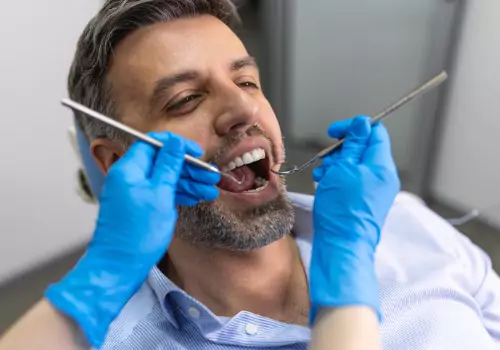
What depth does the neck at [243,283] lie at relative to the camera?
3.29 feet

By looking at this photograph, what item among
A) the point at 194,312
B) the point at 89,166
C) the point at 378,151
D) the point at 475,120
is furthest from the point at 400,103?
the point at 475,120

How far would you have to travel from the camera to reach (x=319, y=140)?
8.71ft

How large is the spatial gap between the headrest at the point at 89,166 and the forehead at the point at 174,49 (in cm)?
40

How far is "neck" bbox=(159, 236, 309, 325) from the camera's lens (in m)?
1.00

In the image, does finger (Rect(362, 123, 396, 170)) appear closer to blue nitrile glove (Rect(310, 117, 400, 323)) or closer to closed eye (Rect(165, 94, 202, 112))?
blue nitrile glove (Rect(310, 117, 400, 323))

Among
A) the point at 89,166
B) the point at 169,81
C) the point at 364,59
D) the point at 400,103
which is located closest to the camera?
the point at 400,103

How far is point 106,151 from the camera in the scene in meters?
1.06

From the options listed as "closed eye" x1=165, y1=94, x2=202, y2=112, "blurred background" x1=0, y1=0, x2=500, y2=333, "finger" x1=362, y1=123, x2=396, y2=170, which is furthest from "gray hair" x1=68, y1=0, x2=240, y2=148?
"blurred background" x1=0, y1=0, x2=500, y2=333

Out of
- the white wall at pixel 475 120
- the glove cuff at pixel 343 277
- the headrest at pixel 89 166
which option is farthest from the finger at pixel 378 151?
the white wall at pixel 475 120

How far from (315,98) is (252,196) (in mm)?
1785

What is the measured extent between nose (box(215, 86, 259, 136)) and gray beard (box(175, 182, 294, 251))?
0.15 m

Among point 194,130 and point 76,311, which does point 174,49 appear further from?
point 76,311

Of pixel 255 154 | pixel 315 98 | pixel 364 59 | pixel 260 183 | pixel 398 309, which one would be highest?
pixel 255 154

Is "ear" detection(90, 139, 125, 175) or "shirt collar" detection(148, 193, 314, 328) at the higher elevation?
"ear" detection(90, 139, 125, 175)
